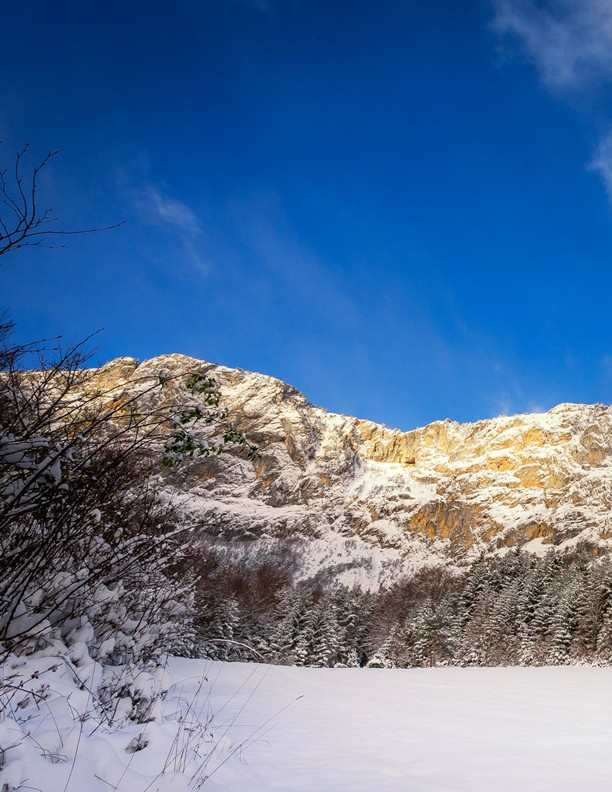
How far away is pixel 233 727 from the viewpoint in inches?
212

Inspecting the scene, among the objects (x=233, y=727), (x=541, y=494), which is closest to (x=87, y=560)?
(x=233, y=727)

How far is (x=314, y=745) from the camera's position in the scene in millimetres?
4910

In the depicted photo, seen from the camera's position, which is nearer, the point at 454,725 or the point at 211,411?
the point at 211,411

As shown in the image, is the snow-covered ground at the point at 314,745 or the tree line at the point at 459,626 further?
the tree line at the point at 459,626

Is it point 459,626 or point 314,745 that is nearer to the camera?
point 314,745

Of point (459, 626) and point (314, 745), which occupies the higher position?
point (314, 745)

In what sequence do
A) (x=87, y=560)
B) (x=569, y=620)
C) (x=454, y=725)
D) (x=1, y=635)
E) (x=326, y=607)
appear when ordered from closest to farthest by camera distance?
(x=1, y=635), (x=87, y=560), (x=454, y=725), (x=569, y=620), (x=326, y=607)

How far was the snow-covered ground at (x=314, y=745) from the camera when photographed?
263cm

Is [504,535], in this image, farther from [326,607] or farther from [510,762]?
[510,762]

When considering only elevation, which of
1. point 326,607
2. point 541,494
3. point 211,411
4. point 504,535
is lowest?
point 326,607

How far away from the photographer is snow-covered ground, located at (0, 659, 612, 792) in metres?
2.63

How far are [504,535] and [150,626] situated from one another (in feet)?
572

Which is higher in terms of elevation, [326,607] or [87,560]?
[87,560]

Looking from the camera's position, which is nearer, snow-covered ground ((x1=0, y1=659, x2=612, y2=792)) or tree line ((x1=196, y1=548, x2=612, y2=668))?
snow-covered ground ((x1=0, y1=659, x2=612, y2=792))
